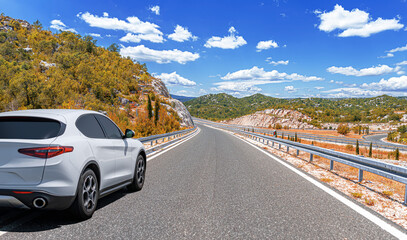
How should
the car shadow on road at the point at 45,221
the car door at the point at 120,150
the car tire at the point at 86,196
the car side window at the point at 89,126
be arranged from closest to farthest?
the car shadow on road at the point at 45,221
the car tire at the point at 86,196
the car side window at the point at 89,126
the car door at the point at 120,150

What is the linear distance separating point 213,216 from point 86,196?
1.95m

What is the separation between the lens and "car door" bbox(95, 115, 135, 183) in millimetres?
5117

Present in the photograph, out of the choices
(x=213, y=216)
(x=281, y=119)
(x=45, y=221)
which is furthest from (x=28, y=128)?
(x=281, y=119)

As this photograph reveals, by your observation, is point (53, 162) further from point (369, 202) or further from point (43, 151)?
point (369, 202)

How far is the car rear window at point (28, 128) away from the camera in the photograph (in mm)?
3695

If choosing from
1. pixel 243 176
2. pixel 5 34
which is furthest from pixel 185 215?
pixel 5 34

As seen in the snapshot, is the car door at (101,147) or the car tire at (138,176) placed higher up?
the car door at (101,147)

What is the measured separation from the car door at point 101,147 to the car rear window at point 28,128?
0.43 m

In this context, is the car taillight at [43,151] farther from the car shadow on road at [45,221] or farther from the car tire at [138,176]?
the car tire at [138,176]

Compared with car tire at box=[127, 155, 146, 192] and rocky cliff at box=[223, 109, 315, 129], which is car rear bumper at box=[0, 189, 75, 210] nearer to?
car tire at box=[127, 155, 146, 192]

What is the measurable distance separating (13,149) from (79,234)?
1344 mm

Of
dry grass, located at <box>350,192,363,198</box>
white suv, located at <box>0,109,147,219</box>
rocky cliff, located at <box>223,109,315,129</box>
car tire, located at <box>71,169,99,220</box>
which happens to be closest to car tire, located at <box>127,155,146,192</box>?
white suv, located at <box>0,109,147,219</box>

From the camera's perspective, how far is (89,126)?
460 cm

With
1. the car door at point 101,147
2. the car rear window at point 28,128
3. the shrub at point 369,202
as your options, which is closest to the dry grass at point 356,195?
the shrub at point 369,202
